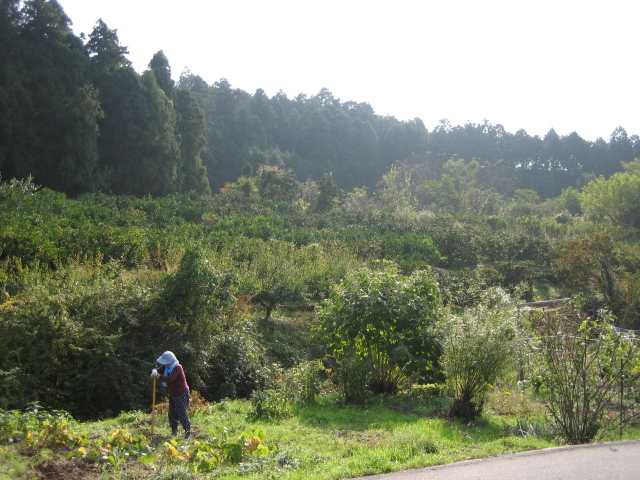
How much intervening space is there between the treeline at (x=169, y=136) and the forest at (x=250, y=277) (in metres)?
0.15

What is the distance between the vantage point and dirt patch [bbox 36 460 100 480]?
468 centimetres

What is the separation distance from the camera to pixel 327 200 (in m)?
36.3

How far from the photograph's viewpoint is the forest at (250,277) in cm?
773

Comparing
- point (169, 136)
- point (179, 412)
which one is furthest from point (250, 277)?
point (169, 136)

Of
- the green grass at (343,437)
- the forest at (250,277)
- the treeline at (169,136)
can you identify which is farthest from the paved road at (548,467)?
the treeline at (169,136)

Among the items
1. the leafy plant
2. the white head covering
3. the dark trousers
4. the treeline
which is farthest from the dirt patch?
the treeline

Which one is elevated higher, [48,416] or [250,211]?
[250,211]

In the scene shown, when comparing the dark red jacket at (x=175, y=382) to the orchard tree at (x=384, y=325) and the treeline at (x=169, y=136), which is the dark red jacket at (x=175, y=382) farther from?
the treeline at (x=169, y=136)

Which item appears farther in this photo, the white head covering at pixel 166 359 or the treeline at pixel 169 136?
the treeline at pixel 169 136

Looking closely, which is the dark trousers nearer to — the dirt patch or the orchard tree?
the dirt patch

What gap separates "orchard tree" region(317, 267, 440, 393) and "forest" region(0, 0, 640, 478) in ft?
0.14

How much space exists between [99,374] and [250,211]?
70.9 feet

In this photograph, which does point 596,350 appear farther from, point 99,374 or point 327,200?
point 327,200

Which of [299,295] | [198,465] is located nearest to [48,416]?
[198,465]
